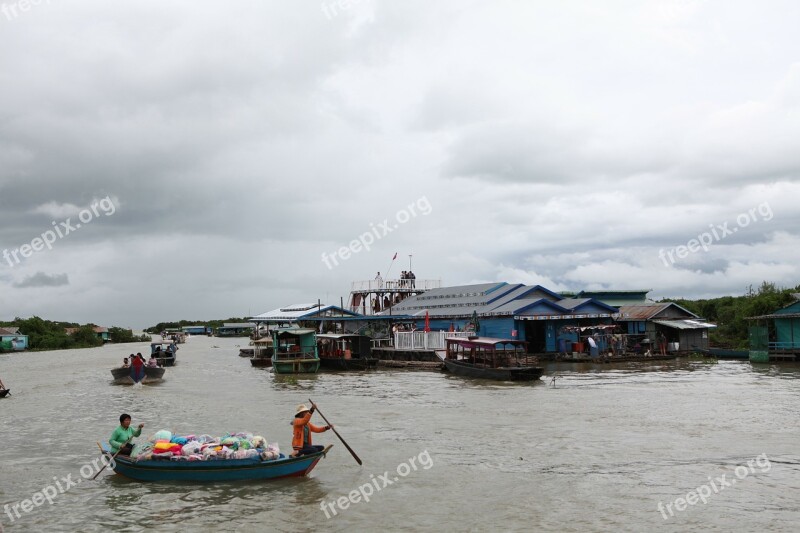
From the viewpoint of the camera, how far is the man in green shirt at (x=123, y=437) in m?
14.2

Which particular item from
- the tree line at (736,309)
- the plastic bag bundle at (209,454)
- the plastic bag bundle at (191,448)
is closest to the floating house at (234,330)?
the tree line at (736,309)

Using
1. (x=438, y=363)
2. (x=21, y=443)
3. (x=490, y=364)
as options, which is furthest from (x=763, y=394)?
(x=21, y=443)

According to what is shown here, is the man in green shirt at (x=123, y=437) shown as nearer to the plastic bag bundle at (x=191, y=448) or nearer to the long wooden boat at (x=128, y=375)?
the plastic bag bundle at (x=191, y=448)

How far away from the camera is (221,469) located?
523 inches

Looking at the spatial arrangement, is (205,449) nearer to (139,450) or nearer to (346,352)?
(139,450)

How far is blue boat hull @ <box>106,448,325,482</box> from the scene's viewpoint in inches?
522

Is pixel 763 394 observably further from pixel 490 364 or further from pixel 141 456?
Answer: pixel 141 456

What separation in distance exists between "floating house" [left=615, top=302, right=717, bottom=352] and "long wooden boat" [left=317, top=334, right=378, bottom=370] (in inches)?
728

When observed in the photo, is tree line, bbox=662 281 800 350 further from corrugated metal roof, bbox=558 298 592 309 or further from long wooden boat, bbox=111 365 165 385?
long wooden boat, bbox=111 365 165 385

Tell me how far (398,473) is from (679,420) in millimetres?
10189

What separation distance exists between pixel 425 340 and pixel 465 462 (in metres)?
30.4

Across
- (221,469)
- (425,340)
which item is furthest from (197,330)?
(221,469)

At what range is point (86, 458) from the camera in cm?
1662

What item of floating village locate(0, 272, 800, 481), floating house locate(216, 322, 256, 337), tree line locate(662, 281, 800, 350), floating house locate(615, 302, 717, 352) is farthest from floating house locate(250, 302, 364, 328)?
floating house locate(216, 322, 256, 337)
